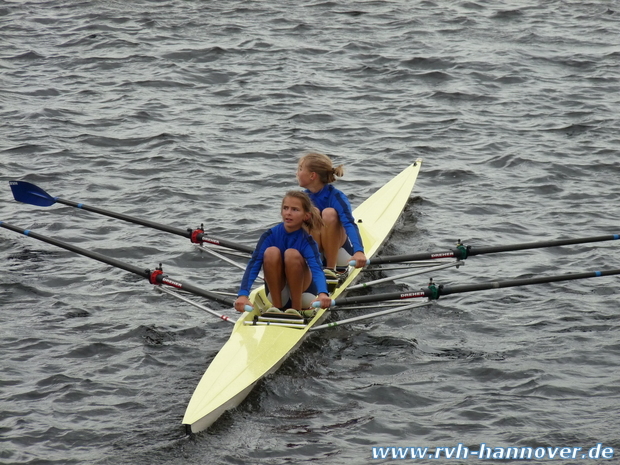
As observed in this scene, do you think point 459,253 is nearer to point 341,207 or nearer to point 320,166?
point 341,207

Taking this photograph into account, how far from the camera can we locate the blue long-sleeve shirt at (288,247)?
8.09m

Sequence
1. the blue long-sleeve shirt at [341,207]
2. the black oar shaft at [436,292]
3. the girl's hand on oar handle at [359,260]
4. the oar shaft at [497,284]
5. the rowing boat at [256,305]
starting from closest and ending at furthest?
the rowing boat at [256,305], the black oar shaft at [436,292], the oar shaft at [497,284], the girl's hand on oar handle at [359,260], the blue long-sleeve shirt at [341,207]

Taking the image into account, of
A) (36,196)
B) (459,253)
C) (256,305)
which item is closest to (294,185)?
(36,196)

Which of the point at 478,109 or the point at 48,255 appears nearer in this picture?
the point at 48,255

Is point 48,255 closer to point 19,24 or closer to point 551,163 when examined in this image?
A: point 551,163

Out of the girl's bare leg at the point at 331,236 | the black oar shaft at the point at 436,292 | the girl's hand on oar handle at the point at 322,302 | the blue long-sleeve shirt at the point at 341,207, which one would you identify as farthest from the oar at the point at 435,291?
the girl's bare leg at the point at 331,236

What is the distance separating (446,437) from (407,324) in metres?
2.25

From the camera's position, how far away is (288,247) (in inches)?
320

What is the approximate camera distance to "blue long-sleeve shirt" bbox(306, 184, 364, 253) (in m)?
9.05

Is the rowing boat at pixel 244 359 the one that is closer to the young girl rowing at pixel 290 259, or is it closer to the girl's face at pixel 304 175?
the young girl rowing at pixel 290 259

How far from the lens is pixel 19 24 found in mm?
20250

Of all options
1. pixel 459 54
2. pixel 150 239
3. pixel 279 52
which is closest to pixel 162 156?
pixel 150 239

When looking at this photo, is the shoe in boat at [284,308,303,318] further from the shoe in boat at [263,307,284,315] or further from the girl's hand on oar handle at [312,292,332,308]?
the girl's hand on oar handle at [312,292,332,308]

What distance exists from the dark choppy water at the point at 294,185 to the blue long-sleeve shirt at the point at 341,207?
3.08 ft
